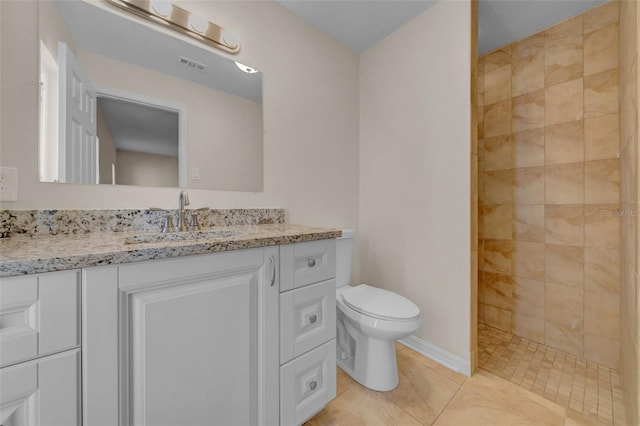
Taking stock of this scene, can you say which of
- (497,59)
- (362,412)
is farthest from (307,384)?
(497,59)

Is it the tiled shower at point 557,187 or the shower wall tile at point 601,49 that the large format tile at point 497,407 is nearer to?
the tiled shower at point 557,187

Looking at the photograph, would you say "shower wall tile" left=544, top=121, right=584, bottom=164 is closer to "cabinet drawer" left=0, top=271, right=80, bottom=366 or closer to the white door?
"cabinet drawer" left=0, top=271, right=80, bottom=366

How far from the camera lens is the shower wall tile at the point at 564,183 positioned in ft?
5.55

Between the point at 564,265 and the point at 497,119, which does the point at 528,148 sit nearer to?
the point at 497,119

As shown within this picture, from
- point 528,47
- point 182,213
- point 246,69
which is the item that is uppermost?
point 528,47

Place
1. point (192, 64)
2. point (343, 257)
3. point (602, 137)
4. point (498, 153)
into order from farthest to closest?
1. point (498, 153)
2. point (343, 257)
3. point (602, 137)
4. point (192, 64)

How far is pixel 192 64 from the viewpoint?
4.40 ft

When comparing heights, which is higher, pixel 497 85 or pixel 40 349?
pixel 497 85

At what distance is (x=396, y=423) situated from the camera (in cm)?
117

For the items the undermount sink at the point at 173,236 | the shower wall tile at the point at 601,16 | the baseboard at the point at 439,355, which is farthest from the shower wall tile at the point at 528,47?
the undermount sink at the point at 173,236

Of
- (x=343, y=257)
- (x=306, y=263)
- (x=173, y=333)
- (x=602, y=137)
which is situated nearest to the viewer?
(x=173, y=333)

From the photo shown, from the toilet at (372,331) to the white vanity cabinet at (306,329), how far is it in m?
0.27

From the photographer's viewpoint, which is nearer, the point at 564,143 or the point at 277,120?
the point at 277,120

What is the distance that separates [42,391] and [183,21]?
5.09ft
